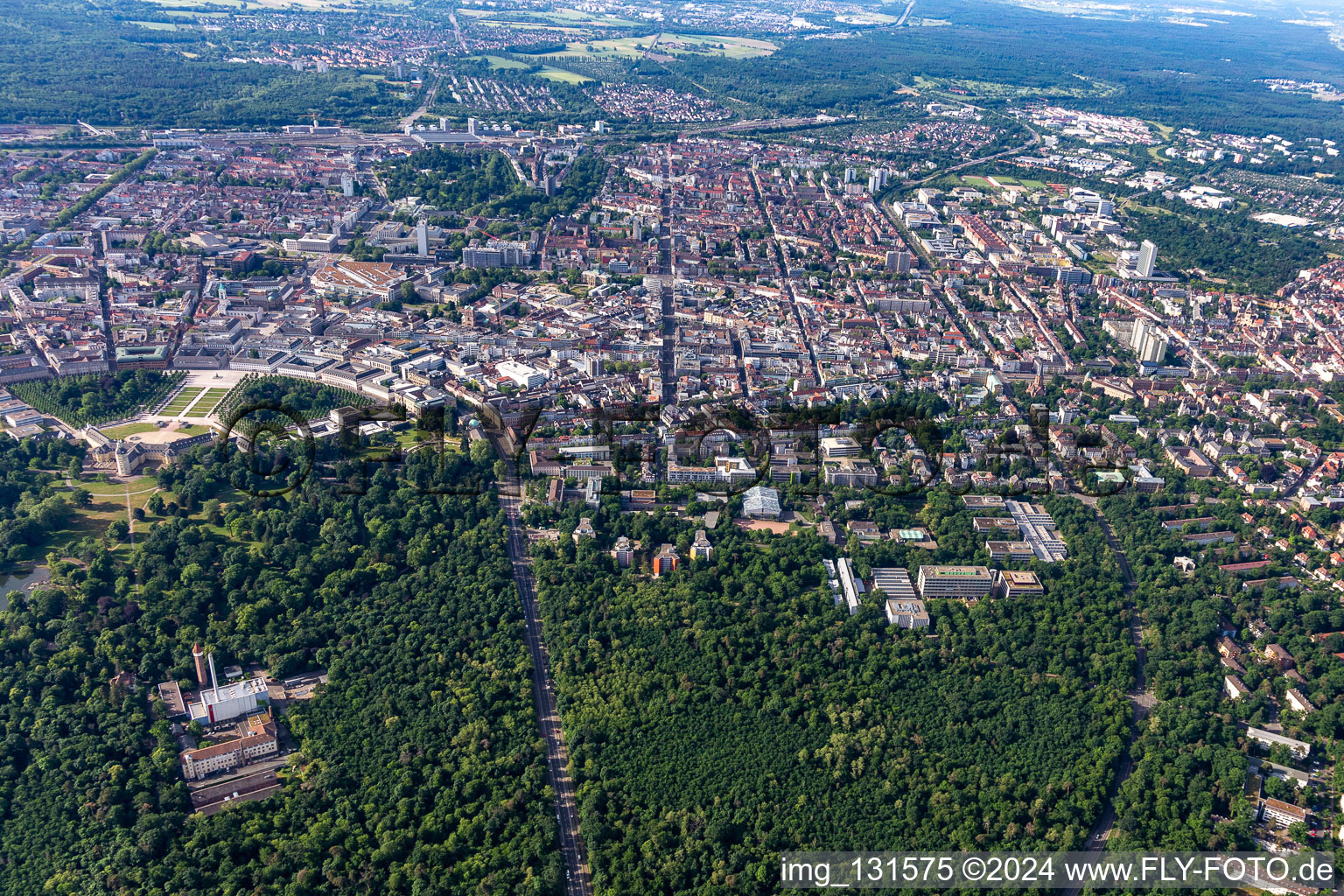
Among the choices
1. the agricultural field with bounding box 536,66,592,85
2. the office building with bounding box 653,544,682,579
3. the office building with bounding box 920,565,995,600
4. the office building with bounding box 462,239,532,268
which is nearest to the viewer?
the office building with bounding box 920,565,995,600

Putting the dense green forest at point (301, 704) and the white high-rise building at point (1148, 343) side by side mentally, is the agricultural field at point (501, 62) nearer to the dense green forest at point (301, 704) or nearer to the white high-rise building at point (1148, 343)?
the white high-rise building at point (1148, 343)

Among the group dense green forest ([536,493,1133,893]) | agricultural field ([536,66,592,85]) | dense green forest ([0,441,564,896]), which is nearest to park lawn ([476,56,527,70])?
agricultural field ([536,66,592,85])

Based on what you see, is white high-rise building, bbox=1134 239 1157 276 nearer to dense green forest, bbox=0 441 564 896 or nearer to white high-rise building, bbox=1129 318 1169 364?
white high-rise building, bbox=1129 318 1169 364

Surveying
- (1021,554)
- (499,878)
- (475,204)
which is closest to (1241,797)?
(1021,554)

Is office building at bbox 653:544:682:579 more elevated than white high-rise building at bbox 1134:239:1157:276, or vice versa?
white high-rise building at bbox 1134:239:1157:276

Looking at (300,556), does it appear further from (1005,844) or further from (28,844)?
(1005,844)

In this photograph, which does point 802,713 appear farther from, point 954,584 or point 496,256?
point 496,256

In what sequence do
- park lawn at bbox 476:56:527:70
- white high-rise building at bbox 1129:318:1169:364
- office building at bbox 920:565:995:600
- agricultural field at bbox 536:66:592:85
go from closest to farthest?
office building at bbox 920:565:995:600
white high-rise building at bbox 1129:318:1169:364
agricultural field at bbox 536:66:592:85
park lawn at bbox 476:56:527:70
